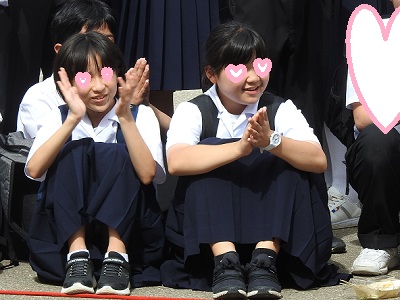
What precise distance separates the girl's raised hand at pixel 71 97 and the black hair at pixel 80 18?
0.56 metres

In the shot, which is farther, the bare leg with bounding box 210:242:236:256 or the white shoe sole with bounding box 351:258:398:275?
the white shoe sole with bounding box 351:258:398:275

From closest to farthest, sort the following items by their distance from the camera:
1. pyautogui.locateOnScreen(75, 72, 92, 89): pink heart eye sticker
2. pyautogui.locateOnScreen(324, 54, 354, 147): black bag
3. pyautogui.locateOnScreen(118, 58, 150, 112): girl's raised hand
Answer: pyautogui.locateOnScreen(118, 58, 150, 112): girl's raised hand < pyautogui.locateOnScreen(75, 72, 92, 89): pink heart eye sticker < pyautogui.locateOnScreen(324, 54, 354, 147): black bag

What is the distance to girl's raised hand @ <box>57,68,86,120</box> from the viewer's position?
3.94 meters

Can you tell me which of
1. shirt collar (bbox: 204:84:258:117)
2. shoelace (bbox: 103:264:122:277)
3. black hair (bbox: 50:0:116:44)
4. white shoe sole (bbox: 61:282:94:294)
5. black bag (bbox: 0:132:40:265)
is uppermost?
black hair (bbox: 50:0:116:44)

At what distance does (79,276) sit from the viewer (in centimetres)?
383

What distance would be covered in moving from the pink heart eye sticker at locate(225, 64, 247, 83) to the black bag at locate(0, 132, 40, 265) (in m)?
0.85

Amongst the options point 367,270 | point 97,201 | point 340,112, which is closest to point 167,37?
point 340,112

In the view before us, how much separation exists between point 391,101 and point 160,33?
1159 millimetres

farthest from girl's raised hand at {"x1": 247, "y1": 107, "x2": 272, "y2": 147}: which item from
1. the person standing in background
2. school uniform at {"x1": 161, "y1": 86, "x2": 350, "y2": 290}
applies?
the person standing in background

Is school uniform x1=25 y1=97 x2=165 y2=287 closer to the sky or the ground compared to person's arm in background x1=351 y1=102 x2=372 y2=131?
closer to the ground

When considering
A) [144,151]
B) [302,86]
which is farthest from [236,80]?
[302,86]

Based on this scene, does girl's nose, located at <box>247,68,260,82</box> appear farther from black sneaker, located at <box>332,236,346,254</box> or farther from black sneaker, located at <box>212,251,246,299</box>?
black sneaker, located at <box>332,236,346,254</box>

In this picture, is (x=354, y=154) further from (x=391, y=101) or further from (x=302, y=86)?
(x=302, y=86)

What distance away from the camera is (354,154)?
416cm
